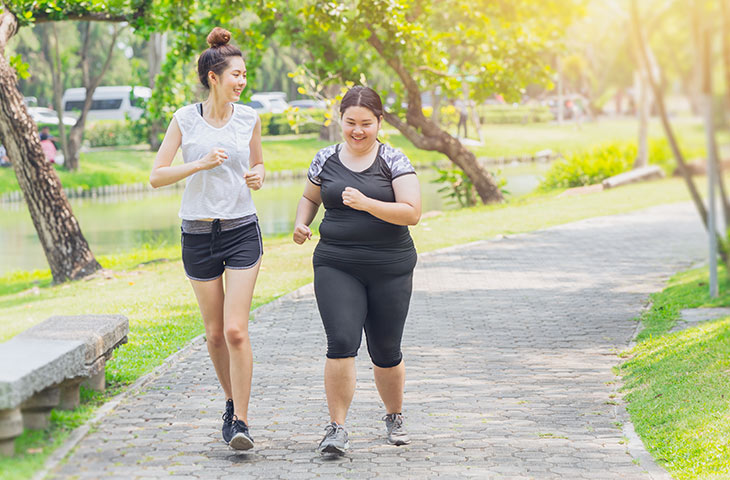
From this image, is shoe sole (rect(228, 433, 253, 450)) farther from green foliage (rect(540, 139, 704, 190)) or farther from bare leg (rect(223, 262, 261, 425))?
green foliage (rect(540, 139, 704, 190))

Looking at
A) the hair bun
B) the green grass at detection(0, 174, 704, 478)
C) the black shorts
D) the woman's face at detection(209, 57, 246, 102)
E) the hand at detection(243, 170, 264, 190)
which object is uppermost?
the hair bun

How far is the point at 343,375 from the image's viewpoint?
17.9 ft

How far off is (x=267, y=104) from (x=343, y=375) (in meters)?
44.5

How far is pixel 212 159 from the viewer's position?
533 cm

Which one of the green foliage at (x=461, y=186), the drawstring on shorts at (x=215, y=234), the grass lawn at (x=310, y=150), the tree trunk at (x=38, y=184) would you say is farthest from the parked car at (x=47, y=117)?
the drawstring on shorts at (x=215, y=234)

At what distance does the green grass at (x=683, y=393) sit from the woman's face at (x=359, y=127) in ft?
6.20

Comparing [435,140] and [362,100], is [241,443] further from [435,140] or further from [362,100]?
[435,140]

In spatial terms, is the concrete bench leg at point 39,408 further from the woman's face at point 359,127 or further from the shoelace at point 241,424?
the woman's face at point 359,127

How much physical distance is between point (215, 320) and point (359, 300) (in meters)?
0.83

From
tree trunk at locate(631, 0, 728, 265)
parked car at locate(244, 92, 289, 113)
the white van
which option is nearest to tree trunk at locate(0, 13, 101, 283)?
tree trunk at locate(631, 0, 728, 265)

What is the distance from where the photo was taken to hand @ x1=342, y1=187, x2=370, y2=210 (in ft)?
17.1

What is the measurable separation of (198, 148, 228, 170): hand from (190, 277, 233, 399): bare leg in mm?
648

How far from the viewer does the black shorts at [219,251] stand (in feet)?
18.2

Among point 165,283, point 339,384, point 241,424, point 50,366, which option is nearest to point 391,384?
point 339,384
